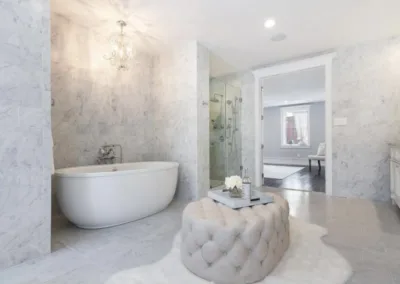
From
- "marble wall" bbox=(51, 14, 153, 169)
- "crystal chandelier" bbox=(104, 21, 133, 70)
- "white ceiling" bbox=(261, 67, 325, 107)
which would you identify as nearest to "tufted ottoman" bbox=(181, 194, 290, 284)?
"marble wall" bbox=(51, 14, 153, 169)

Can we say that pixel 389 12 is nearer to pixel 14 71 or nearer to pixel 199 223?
pixel 199 223

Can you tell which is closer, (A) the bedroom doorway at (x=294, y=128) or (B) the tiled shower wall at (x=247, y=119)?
(B) the tiled shower wall at (x=247, y=119)

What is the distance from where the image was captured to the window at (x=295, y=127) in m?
8.74

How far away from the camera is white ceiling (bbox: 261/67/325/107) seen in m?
5.09

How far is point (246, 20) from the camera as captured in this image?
280 cm

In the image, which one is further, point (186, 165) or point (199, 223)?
point (186, 165)

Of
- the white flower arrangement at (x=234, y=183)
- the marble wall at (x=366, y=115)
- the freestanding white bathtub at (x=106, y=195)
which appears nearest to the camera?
the white flower arrangement at (x=234, y=183)

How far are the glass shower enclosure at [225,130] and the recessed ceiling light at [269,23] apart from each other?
1.95 metres

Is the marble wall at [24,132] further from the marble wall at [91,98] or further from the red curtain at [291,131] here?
the red curtain at [291,131]

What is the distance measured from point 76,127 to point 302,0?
309 centimetres

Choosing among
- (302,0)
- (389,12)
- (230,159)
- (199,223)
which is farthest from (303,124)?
(199,223)

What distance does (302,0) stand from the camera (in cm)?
240

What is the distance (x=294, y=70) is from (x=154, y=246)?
3695mm

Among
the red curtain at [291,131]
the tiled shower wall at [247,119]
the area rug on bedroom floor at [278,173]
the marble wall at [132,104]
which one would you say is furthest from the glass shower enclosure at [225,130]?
the red curtain at [291,131]
